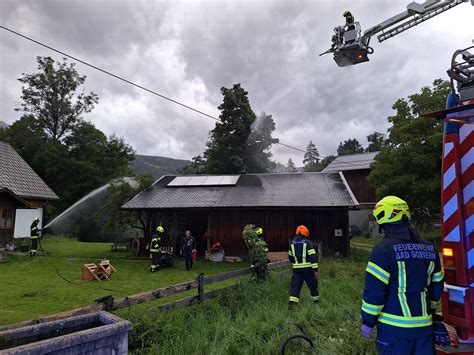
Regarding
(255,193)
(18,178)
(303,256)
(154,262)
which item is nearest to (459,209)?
(303,256)

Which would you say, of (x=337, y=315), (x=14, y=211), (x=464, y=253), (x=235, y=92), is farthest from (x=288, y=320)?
(x=235, y=92)

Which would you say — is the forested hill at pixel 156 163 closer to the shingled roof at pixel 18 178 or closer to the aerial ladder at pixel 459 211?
the shingled roof at pixel 18 178

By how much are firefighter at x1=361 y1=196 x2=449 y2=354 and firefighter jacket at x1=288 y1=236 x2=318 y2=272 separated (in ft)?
12.5

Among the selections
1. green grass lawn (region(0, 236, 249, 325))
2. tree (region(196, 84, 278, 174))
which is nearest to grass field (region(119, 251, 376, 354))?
green grass lawn (region(0, 236, 249, 325))

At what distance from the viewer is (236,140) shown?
37469mm

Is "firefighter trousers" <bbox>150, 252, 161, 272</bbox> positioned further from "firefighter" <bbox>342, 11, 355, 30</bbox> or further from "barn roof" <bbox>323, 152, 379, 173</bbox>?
"barn roof" <bbox>323, 152, 379, 173</bbox>

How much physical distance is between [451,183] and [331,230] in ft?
43.3

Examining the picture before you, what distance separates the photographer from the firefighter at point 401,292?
2.95 metres

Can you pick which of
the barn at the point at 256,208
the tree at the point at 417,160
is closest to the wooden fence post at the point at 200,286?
the barn at the point at 256,208

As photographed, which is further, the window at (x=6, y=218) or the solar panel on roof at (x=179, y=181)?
the solar panel on roof at (x=179, y=181)

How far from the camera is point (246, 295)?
6.79m

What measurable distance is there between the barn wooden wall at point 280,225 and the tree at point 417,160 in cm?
297

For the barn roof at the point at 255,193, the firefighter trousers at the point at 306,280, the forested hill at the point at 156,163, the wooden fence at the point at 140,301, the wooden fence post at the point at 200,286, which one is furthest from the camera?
the forested hill at the point at 156,163

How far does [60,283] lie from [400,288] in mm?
11076
